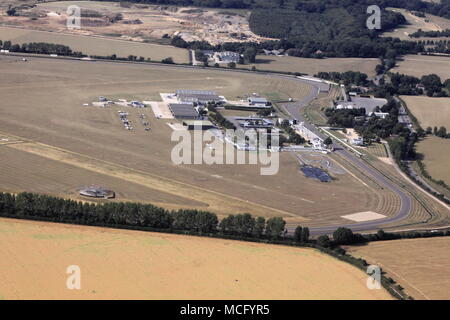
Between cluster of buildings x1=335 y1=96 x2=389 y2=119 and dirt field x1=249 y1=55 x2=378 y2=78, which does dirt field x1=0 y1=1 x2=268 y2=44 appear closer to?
dirt field x1=249 y1=55 x2=378 y2=78

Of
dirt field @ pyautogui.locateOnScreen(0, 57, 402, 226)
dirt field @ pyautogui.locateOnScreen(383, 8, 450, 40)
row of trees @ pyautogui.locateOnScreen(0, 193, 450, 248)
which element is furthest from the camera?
dirt field @ pyautogui.locateOnScreen(383, 8, 450, 40)

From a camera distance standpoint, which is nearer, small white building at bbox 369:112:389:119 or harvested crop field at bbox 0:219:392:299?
harvested crop field at bbox 0:219:392:299

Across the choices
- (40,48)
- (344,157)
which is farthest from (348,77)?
(40,48)

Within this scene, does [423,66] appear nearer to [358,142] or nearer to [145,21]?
[358,142]

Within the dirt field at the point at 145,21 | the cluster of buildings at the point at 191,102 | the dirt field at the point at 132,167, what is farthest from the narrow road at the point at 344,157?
the dirt field at the point at 145,21

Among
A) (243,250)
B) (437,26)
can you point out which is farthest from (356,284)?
(437,26)

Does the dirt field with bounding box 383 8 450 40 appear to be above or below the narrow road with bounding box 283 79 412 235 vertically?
above

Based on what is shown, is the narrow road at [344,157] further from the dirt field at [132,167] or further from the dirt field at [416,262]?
the dirt field at [416,262]

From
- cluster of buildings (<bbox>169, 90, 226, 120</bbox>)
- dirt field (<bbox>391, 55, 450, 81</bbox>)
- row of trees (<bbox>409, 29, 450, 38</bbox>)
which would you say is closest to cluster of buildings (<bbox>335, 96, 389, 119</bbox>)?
cluster of buildings (<bbox>169, 90, 226, 120</bbox>)
